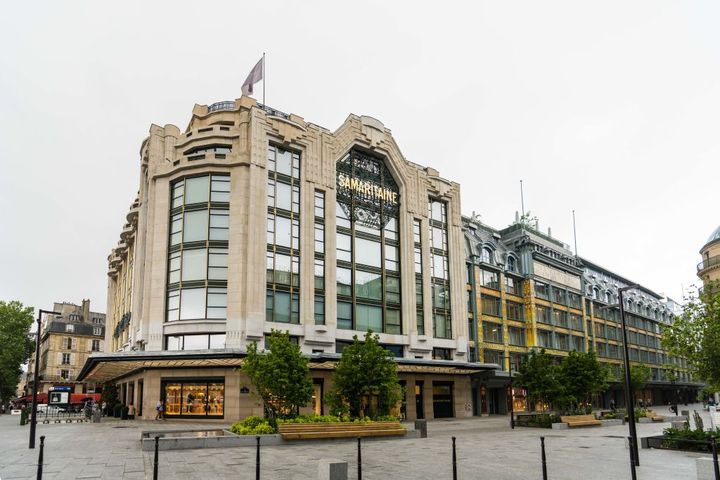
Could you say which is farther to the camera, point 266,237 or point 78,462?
point 266,237

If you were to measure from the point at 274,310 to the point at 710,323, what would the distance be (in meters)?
29.7

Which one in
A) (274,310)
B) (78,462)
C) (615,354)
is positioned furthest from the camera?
(615,354)

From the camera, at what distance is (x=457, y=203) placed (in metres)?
62.7

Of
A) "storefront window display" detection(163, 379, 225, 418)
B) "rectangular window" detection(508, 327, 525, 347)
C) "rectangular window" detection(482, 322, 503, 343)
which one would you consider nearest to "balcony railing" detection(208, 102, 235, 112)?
"storefront window display" detection(163, 379, 225, 418)

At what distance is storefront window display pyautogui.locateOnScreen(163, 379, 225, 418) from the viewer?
42875mm

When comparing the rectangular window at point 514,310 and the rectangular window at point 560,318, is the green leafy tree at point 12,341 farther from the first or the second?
the rectangular window at point 560,318

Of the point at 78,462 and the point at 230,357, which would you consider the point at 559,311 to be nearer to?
the point at 230,357

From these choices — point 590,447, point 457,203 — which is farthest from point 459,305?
point 590,447

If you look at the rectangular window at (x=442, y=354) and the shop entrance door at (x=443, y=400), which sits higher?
the rectangular window at (x=442, y=354)

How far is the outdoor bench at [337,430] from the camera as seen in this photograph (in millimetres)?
26047

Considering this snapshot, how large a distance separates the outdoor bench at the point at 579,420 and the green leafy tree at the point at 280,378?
763 inches

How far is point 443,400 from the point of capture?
55812 mm

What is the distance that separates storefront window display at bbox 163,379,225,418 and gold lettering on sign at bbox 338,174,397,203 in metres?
20.5

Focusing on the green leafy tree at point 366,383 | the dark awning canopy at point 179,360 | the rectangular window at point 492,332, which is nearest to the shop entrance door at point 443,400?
the dark awning canopy at point 179,360
